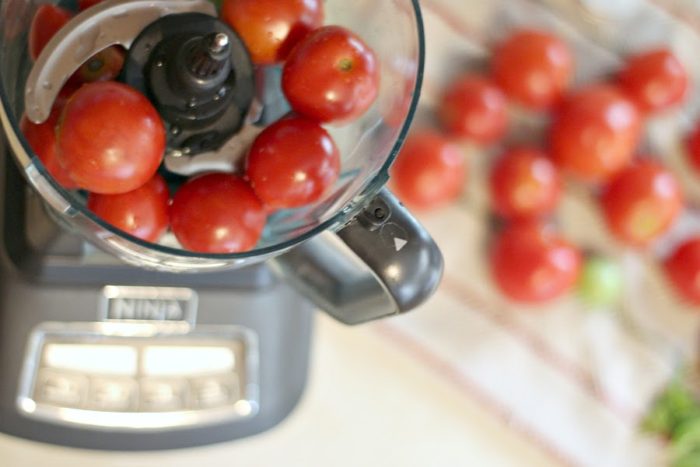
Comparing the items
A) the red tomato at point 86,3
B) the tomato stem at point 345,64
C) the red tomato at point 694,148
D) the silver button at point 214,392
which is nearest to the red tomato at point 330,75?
the tomato stem at point 345,64

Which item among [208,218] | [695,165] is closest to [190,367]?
[208,218]

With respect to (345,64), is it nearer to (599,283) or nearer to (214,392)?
(214,392)

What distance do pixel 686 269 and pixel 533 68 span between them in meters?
0.22

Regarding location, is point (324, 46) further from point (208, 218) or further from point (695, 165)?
point (695, 165)

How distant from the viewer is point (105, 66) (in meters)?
0.48

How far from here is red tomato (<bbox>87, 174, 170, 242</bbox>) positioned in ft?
1.48

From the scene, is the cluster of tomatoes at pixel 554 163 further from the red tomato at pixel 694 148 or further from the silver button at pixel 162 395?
the silver button at pixel 162 395

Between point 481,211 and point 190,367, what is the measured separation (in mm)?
320

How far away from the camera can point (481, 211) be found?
80cm

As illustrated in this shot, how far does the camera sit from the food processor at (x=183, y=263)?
45 cm

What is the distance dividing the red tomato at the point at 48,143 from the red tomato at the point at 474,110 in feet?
1.28

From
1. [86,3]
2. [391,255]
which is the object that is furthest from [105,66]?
[391,255]

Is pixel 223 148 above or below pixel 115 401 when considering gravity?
above

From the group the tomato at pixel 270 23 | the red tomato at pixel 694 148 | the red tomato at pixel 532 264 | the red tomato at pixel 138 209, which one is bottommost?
the red tomato at pixel 532 264
